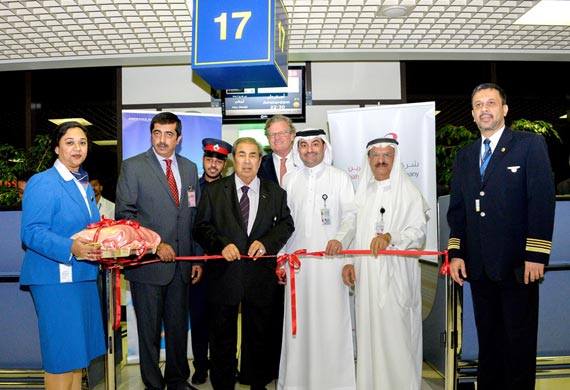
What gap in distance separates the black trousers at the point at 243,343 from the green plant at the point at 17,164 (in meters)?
3.68

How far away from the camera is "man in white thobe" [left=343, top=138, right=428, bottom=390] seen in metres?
3.25

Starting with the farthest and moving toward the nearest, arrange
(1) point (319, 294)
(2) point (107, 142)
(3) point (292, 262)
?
(2) point (107, 142) → (1) point (319, 294) → (3) point (292, 262)

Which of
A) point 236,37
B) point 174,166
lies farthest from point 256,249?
point 236,37

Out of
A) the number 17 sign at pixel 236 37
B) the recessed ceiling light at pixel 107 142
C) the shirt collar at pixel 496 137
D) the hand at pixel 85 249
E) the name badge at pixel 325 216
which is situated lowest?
the hand at pixel 85 249

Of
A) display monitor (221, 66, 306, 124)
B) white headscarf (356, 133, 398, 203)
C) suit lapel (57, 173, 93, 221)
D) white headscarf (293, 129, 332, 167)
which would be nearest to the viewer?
suit lapel (57, 173, 93, 221)

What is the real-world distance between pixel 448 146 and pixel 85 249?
4903mm

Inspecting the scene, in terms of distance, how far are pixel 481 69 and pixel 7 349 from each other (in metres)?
6.83

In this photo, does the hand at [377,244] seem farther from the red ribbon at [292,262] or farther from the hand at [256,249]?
the hand at [256,249]

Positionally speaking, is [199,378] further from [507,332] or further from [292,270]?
[507,332]

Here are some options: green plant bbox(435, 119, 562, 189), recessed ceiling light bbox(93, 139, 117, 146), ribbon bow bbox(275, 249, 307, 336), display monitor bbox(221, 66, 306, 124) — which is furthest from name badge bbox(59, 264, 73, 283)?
green plant bbox(435, 119, 562, 189)

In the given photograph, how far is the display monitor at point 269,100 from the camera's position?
6105mm

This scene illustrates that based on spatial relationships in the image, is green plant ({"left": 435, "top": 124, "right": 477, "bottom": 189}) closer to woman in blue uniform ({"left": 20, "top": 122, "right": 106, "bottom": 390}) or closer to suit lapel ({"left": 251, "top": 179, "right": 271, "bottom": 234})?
suit lapel ({"left": 251, "top": 179, "right": 271, "bottom": 234})

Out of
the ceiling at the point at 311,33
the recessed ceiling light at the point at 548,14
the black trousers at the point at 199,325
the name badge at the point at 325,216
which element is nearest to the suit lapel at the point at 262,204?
the name badge at the point at 325,216

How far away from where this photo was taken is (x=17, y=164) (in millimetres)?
5969
